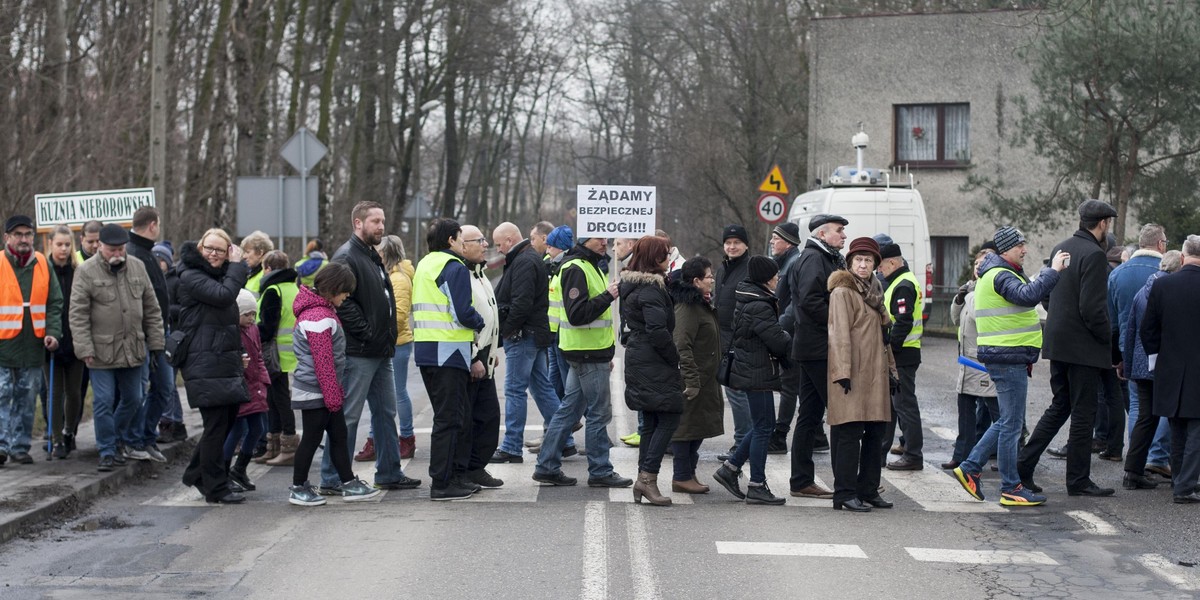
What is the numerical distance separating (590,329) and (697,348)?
0.85m

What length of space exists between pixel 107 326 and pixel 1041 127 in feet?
60.6

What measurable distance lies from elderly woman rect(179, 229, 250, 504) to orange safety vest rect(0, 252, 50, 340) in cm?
168

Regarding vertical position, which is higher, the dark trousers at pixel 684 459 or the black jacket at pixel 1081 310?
the black jacket at pixel 1081 310

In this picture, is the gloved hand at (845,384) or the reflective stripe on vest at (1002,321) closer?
the gloved hand at (845,384)

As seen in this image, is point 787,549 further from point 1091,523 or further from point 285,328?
point 285,328

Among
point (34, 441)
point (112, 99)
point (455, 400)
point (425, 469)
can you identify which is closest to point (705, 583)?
point (455, 400)

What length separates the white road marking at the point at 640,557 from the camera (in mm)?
7094

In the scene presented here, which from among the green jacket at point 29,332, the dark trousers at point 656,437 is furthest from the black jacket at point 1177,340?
the green jacket at point 29,332

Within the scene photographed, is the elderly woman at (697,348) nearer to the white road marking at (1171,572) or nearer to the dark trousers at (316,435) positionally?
the dark trousers at (316,435)

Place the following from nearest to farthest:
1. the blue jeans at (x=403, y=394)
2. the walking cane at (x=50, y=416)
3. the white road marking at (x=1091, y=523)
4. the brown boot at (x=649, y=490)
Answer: the white road marking at (x=1091, y=523) < the brown boot at (x=649, y=490) < the walking cane at (x=50, y=416) < the blue jeans at (x=403, y=394)

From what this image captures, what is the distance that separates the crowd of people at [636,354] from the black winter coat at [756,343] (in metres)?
0.01

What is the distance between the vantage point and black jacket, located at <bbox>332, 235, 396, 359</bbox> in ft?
31.4

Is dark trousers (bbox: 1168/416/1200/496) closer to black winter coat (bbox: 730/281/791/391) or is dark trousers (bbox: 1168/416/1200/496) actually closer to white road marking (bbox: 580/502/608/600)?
black winter coat (bbox: 730/281/791/391)

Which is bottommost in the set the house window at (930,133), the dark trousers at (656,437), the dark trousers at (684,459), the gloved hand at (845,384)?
the dark trousers at (684,459)
